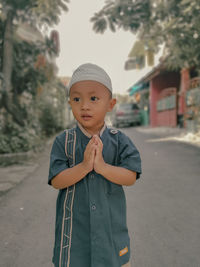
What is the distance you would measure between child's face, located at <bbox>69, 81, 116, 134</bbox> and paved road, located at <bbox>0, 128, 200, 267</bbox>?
1.39m

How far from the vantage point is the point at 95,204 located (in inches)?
53.4

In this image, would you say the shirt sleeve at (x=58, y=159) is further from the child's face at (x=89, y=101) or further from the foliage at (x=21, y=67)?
the foliage at (x=21, y=67)

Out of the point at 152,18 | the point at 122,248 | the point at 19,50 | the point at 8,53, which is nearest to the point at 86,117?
the point at 122,248

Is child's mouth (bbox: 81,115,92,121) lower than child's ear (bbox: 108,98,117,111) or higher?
lower

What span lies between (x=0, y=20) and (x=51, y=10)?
4.57 feet

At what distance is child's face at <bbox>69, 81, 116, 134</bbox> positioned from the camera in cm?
135

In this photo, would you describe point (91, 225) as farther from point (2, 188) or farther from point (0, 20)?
point (0, 20)

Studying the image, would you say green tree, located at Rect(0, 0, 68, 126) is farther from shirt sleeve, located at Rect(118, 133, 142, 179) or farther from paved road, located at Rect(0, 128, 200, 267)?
shirt sleeve, located at Rect(118, 133, 142, 179)

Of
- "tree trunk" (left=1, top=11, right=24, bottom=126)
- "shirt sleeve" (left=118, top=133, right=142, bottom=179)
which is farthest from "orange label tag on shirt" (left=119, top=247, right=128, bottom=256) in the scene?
"tree trunk" (left=1, top=11, right=24, bottom=126)

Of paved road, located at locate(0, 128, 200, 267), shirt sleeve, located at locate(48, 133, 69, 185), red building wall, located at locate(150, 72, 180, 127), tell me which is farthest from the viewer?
red building wall, located at locate(150, 72, 180, 127)

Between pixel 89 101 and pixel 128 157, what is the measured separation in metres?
0.35

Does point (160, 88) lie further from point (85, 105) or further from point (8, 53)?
point (85, 105)

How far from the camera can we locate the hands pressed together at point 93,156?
128 centimetres

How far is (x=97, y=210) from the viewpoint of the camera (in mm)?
1354
